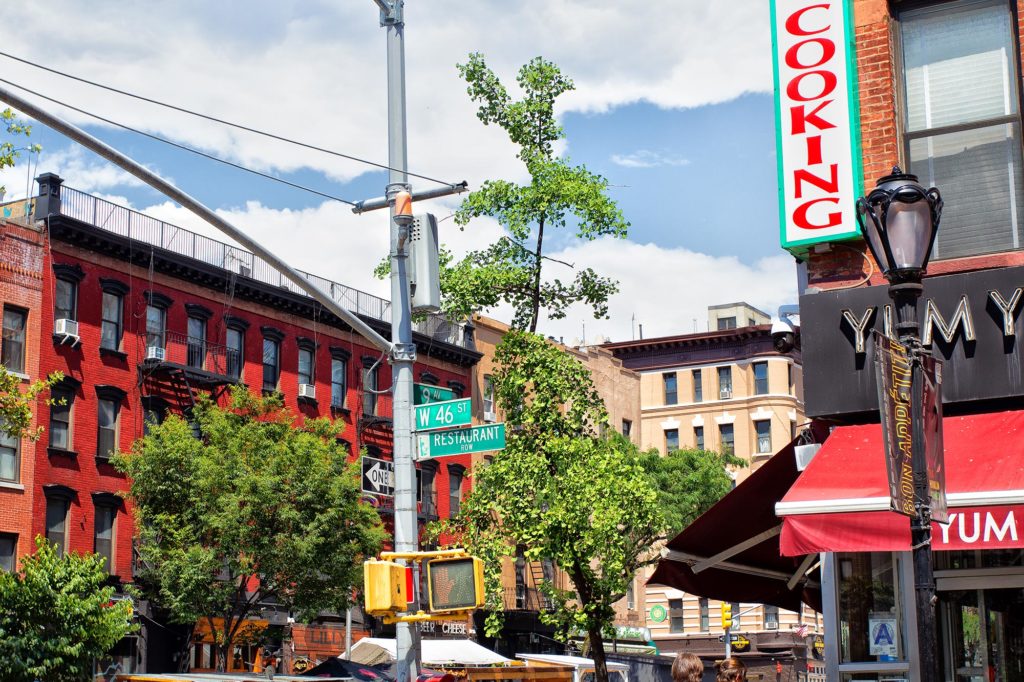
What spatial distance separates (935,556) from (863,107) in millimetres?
4304

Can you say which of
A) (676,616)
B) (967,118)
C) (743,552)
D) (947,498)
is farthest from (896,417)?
(676,616)

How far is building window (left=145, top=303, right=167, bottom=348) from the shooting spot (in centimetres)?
4456

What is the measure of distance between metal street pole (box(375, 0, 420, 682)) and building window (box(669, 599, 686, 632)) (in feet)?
231

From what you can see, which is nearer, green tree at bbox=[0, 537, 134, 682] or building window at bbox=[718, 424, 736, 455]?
green tree at bbox=[0, 537, 134, 682]

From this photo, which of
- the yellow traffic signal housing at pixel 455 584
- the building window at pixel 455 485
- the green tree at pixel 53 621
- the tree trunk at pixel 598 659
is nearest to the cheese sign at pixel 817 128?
the yellow traffic signal housing at pixel 455 584

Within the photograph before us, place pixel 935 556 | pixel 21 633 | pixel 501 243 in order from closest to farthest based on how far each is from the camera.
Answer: pixel 935 556
pixel 21 633
pixel 501 243

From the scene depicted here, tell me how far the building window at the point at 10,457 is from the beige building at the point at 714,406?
47412 mm

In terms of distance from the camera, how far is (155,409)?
44.2 metres

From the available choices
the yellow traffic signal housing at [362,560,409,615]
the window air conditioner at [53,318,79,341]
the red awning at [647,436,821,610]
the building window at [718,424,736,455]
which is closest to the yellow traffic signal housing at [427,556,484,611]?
the yellow traffic signal housing at [362,560,409,615]

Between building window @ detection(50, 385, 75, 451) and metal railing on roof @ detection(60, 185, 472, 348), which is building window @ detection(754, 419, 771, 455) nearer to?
metal railing on roof @ detection(60, 185, 472, 348)

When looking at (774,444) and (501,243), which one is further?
(774,444)

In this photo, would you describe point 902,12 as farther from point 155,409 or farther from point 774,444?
point 774,444

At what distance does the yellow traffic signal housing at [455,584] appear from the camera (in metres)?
12.7

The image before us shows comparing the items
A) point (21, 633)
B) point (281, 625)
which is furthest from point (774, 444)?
point (21, 633)
